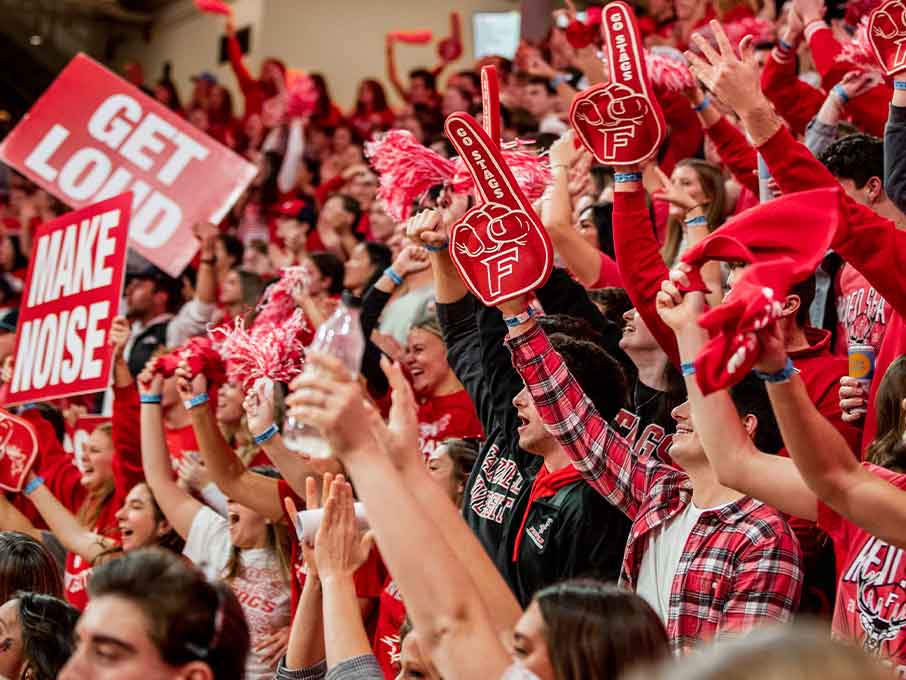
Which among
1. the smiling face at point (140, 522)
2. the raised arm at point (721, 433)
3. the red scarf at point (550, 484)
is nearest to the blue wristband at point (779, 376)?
the raised arm at point (721, 433)

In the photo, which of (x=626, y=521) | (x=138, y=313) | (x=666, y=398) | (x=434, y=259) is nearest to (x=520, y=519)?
(x=626, y=521)

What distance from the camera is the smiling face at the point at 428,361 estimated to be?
4039 mm

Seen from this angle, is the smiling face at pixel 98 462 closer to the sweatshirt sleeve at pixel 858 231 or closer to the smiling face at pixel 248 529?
the smiling face at pixel 248 529

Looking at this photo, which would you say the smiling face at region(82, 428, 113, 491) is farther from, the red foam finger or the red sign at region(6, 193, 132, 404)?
the red foam finger

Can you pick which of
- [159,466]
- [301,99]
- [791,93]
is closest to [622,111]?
[791,93]

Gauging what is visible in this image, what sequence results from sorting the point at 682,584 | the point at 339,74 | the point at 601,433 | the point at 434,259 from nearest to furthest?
the point at 682,584 → the point at 601,433 → the point at 434,259 → the point at 339,74

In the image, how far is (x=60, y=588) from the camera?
3346 mm

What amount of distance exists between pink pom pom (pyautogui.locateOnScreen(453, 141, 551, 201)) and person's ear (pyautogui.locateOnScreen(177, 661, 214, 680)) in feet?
5.89

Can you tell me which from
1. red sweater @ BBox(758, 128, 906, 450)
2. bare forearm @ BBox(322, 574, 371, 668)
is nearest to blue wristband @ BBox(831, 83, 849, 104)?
red sweater @ BBox(758, 128, 906, 450)

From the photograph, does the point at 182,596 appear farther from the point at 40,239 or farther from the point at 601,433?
the point at 40,239

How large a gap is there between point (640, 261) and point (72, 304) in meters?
2.57

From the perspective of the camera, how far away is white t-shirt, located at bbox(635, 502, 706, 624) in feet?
8.49

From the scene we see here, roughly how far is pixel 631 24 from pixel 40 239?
112 inches

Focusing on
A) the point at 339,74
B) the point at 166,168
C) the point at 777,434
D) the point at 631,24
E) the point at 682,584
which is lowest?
the point at 682,584
